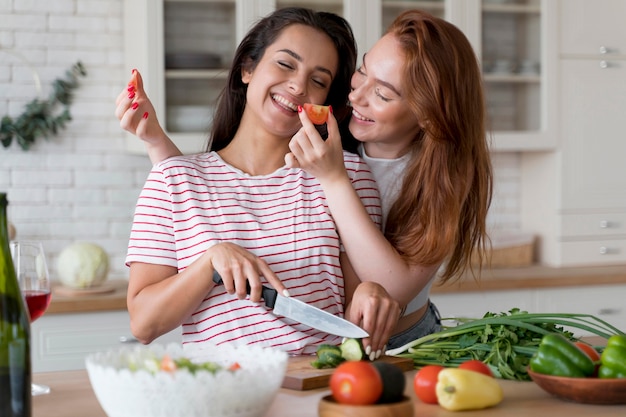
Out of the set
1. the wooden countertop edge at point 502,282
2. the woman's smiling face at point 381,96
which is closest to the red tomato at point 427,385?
the woman's smiling face at point 381,96

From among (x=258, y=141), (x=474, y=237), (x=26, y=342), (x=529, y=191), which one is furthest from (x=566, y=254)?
(x=26, y=342)

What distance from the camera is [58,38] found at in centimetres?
421

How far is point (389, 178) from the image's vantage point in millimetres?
2525

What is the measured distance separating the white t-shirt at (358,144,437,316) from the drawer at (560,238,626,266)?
2.21 m

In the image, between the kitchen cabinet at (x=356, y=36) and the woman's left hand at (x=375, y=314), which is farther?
the kitchen cabinet at (x=356, y=36)

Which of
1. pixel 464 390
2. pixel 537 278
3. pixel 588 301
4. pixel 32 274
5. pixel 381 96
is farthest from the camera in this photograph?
pixel 588 301

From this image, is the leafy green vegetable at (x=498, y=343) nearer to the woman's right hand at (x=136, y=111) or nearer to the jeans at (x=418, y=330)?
the jeans at (x=418, y=330)

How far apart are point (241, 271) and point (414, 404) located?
452 millimetres

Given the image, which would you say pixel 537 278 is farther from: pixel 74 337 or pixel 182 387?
pixel 182 387

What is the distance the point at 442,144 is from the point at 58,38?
237 centimetres

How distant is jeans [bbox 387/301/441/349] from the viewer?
2.55 m

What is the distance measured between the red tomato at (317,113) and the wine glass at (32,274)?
754mm

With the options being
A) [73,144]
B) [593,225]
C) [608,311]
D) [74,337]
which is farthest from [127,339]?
[593,225]

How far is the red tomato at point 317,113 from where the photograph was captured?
2.28 meters
